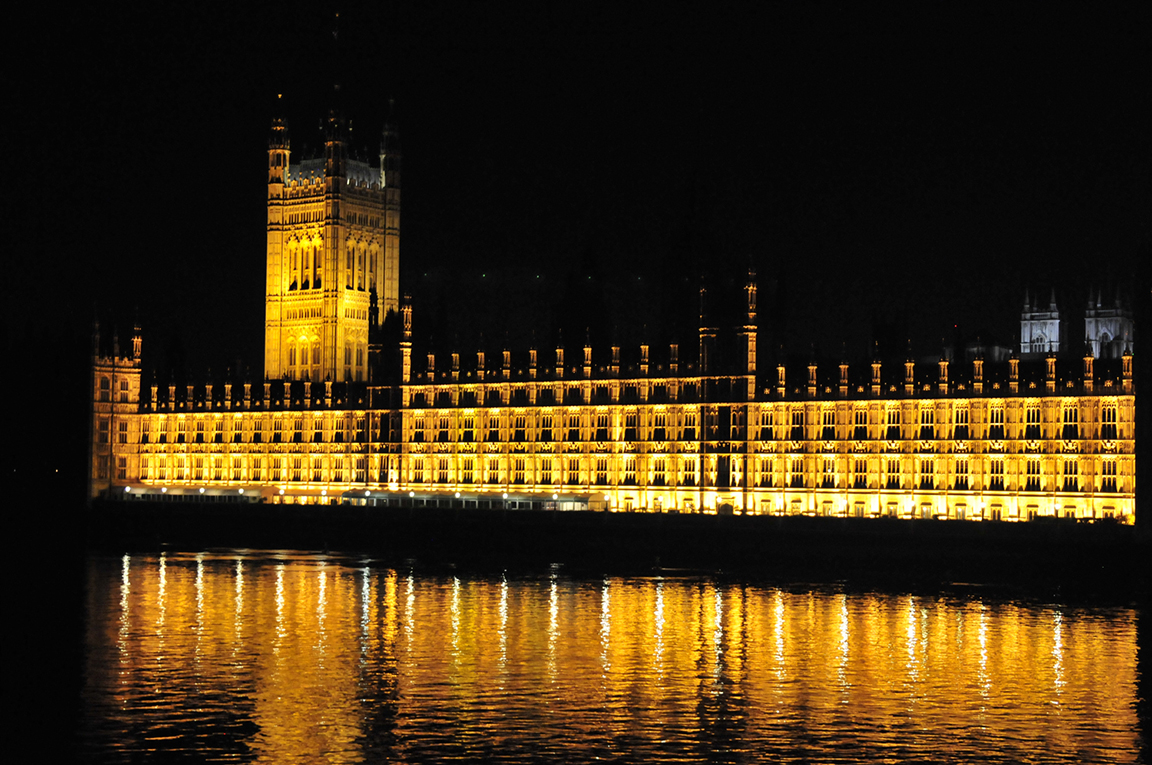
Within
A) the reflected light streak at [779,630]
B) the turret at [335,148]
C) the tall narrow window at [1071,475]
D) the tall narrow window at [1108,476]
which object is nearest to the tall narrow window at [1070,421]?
the tall narrow window at [1071,475]

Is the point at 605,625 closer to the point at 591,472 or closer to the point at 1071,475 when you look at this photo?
the point at 1071,475

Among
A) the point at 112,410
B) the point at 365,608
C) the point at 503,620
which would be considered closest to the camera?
the point at 503,620

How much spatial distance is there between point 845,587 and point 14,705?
3747cm

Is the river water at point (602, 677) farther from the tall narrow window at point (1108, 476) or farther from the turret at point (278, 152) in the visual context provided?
the turret at point (278, 152)

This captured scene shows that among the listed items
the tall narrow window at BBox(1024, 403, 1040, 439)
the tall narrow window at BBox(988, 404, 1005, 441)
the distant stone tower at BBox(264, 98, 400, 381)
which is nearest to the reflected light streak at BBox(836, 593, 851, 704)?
the tall narrow window at BBox(1024, 403, 1040, 439)

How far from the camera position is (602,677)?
42.4 meters

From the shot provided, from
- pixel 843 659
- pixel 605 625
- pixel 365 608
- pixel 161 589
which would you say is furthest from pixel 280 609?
pixel 843 659

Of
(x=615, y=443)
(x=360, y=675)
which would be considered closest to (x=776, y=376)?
(x=615, y=443)

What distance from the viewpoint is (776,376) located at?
95562 millimetres

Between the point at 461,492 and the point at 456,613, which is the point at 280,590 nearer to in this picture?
the point at 456,613

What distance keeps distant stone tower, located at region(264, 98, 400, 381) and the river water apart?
2865 inches

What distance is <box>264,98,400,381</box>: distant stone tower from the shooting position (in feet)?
453

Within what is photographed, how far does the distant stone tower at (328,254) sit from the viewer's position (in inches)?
5437

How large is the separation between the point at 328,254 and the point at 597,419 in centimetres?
4390
